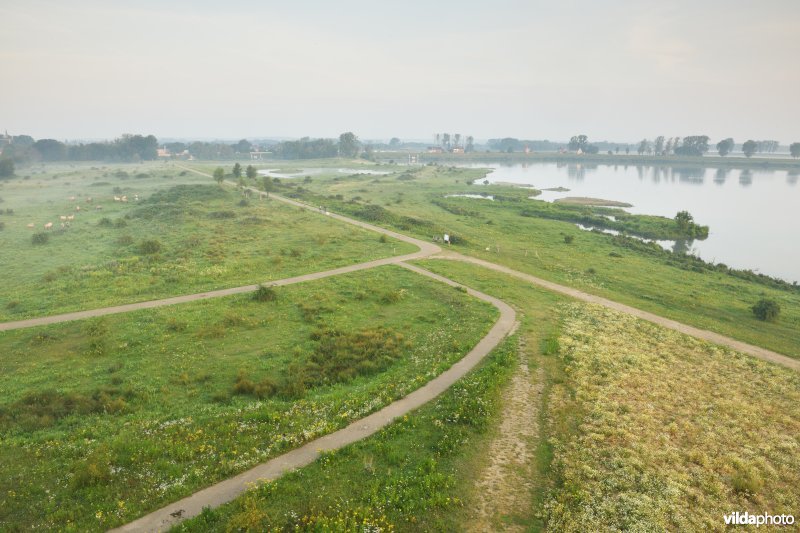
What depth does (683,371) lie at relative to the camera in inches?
1050

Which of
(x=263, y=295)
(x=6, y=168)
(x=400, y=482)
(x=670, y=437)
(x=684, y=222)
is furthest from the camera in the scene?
(x=6, y=168)

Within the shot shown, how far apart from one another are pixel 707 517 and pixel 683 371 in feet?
46.6

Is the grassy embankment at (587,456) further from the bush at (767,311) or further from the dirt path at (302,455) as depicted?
the bush at (767,311)

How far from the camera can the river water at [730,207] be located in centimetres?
7162

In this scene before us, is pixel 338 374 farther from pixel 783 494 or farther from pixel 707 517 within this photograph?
pixel 783 494

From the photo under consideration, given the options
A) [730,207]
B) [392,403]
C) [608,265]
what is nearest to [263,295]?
[392,403]

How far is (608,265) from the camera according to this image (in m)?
55.2

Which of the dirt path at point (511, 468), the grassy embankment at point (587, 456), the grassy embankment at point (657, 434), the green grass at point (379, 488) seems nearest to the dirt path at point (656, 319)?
the grassy embankment at point (657, 434)

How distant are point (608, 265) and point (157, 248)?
61691mm

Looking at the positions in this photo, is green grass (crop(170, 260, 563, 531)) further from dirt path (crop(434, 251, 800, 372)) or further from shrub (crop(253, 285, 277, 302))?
dirt path (crop(434, 251, 800, 372))

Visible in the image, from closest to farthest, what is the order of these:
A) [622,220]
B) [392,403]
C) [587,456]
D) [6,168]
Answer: [587,456]
[392,403]
[622,220]
[6,168]

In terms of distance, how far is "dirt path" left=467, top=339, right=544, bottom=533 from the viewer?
14320 millimetres

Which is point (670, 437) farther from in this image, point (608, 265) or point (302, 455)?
point (608, 265)

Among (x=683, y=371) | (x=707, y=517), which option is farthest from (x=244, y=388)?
(x=683, y=371)
